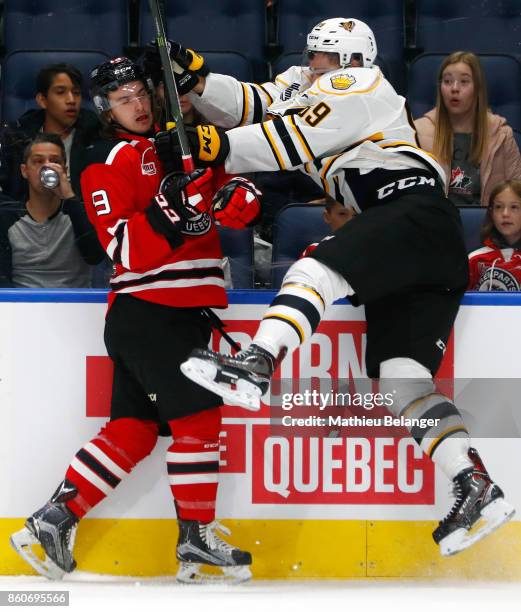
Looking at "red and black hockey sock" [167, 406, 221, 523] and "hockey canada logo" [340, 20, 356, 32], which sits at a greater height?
"hockey canada logo" [340, 20, 356, 32]

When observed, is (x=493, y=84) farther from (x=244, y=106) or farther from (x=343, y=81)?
(x=343, y=81)

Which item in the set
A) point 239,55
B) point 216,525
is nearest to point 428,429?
point 216,525

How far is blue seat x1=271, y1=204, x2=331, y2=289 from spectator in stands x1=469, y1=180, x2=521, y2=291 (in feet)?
1.38

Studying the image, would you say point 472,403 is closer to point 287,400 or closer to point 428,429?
point 428,429

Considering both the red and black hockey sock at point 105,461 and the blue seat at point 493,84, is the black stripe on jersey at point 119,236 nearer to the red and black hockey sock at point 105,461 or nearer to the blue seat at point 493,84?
the red and black hockey sock at point 105,461

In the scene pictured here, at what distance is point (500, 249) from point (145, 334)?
0.98 meters

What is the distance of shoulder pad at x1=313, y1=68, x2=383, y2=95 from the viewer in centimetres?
284

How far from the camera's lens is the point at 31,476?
9.78 feet

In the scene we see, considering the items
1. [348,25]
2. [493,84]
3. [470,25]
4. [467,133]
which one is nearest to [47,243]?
[348,25]

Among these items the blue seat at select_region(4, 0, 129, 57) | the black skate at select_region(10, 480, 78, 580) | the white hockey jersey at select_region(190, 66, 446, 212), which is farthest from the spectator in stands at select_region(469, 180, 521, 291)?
the blue seat at select_region(4, 0, 129, 57)

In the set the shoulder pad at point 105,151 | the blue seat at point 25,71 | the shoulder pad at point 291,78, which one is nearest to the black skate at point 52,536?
the shoulder pad at point 105,151

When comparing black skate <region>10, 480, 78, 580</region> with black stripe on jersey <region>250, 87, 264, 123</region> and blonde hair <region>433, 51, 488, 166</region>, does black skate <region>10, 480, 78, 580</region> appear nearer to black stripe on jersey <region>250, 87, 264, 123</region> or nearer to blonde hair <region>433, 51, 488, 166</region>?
black stripe on jersey <region>250, 87, 264, 123</region>

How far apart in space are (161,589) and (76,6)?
9.06ft

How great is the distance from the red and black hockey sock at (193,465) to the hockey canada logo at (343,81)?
82cm
